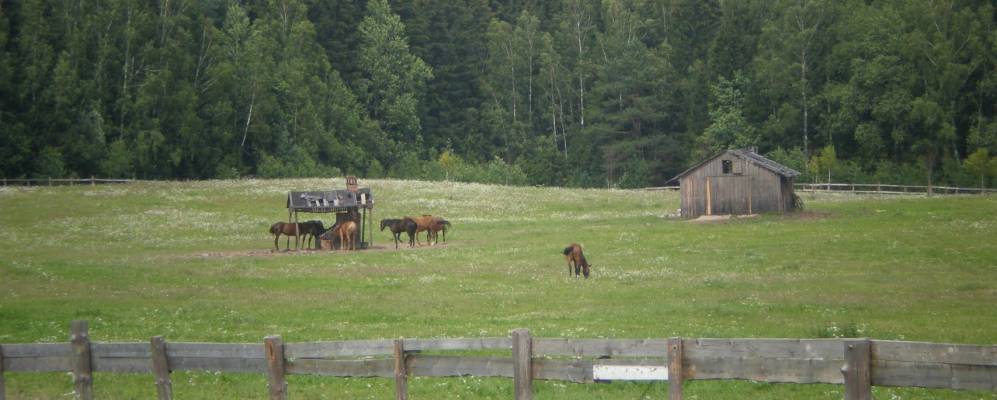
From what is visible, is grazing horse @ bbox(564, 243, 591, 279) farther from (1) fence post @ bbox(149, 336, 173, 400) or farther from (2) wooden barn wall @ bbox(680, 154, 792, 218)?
(2) wooden barn wall @ bbox(680, 154, 792, 218)

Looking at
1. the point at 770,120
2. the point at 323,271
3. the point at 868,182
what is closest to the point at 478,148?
the point at 770,120

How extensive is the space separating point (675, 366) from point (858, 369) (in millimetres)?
2266

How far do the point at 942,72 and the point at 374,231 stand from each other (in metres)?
60.0

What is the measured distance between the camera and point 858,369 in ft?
42.6

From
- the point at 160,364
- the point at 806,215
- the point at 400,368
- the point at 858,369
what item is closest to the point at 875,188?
the point at 806,215

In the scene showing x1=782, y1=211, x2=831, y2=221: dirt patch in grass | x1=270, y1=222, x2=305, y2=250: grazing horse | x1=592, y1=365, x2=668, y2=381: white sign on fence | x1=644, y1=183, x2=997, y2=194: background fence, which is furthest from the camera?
x1=644, y1=183, x2=997, y2=194: background fence

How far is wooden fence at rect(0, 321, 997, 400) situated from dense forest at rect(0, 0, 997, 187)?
82.8 metres

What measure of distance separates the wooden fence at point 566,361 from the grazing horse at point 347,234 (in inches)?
1522

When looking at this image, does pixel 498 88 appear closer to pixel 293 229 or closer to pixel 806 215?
pixel 806 215

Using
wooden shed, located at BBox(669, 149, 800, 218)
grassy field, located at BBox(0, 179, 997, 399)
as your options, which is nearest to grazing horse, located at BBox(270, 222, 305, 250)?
grassy field, located at BBox(0, 179, 997, 399)

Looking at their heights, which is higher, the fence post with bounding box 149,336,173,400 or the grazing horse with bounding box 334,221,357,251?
the grazing horse with bounding box 334,221,357,251

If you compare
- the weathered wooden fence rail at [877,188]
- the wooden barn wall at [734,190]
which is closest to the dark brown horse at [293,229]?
the wooden barn wall at [734,190]

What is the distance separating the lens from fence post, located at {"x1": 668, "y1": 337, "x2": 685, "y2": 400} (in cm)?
1416

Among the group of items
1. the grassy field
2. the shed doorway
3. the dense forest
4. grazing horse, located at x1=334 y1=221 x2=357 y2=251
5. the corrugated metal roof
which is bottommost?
the grassy field
